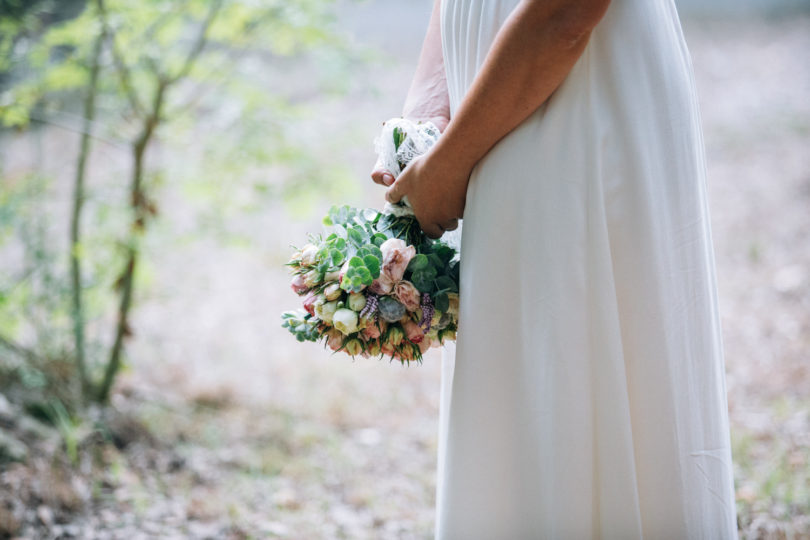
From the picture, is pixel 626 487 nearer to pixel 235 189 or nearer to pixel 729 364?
pixel 235 189

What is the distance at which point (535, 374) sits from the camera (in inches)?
41.8

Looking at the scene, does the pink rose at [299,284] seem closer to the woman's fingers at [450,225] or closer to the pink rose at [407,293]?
the pink rose at [407,293]

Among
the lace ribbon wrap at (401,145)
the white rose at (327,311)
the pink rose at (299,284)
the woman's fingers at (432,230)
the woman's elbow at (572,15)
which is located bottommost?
the white rose at (327,311)

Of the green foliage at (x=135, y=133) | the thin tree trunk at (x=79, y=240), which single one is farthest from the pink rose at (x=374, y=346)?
the thin tree trunk at (x=79, y=240)

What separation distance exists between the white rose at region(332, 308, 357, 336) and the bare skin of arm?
256 mm

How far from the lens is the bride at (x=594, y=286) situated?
104 centimetres

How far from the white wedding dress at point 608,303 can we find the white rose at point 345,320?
9.0 inches

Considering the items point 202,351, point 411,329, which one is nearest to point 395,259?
point 411,329

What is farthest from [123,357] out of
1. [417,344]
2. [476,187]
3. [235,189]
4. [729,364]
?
[729,364]

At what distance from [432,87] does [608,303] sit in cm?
69

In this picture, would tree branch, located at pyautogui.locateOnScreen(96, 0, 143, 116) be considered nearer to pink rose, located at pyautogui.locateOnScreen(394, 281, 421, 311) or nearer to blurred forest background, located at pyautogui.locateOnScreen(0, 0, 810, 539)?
blurred forest background, located at pyautogui.locateOnScreen(0, 0, 810, 539)

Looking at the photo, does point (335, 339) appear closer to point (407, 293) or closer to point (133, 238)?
point (407, 293)

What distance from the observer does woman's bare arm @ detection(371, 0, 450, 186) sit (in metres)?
1.41

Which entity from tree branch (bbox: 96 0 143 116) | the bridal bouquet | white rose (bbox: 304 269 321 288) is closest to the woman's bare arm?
the bridal bouquet
